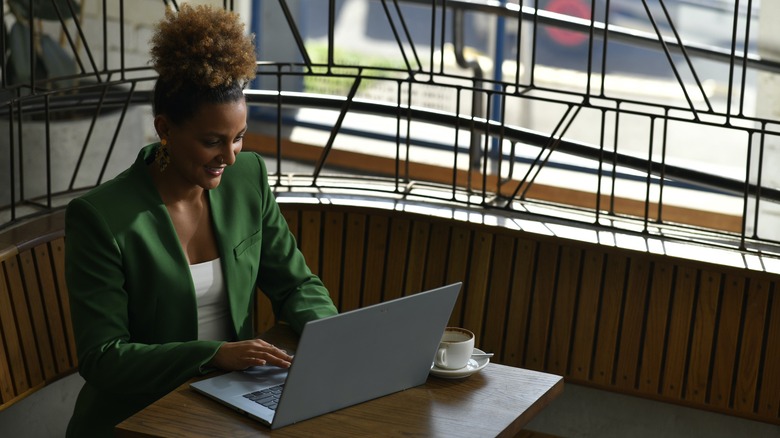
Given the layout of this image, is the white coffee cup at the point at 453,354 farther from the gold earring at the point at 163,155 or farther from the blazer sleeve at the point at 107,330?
the gold earring at the point at 163,155

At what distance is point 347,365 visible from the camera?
159 centimetres

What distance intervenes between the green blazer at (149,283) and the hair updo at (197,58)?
6.3 inches

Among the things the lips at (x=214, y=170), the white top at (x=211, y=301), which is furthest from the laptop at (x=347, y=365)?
the lips at (x=214, y=170)

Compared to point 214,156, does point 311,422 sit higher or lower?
lower

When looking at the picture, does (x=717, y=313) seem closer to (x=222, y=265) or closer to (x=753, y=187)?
(x=753, y=187)

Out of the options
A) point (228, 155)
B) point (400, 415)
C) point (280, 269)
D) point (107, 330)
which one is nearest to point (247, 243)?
point (280, 269)

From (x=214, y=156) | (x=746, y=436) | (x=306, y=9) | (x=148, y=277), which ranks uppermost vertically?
(x=306, y=9)

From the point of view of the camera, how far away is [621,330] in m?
2.59

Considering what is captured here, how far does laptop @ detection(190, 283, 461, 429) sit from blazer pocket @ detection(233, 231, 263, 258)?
33 centimetres

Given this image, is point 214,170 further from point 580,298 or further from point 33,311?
point 580,298

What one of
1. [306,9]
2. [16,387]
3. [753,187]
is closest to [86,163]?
[16,387]

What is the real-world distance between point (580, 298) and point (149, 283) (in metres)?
1.18

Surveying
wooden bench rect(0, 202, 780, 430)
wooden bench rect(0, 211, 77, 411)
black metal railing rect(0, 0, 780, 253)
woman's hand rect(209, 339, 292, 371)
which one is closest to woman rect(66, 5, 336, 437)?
woman's hand rect(209, 339, 292, 371)

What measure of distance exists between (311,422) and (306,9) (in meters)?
7.25
